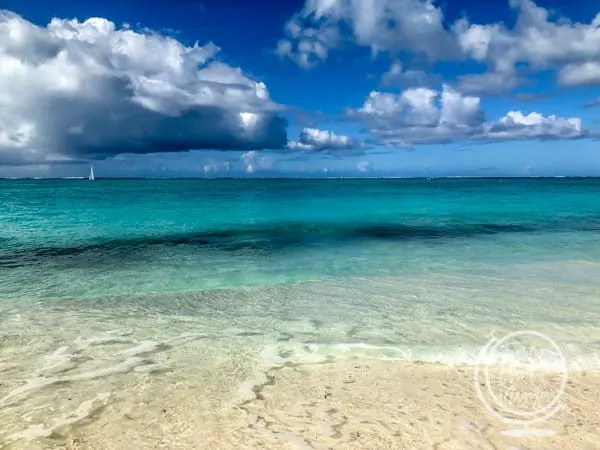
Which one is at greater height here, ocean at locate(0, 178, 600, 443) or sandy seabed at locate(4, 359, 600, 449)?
sandy seabed at locate(4, 359, 600, 449)

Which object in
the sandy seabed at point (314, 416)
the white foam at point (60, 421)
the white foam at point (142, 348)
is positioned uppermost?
the white foam at point (60, 421)

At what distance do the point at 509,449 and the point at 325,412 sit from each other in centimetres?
199

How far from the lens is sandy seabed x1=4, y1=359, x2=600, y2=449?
4660 mm

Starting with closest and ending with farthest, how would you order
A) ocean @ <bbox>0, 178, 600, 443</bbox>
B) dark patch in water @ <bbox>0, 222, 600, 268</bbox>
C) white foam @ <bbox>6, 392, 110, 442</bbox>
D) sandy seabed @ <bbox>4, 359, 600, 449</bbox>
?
Answer: sandy seabed @ <bbox>4, 359, 600, 449</bbox>
white foam @ <bbox>6, 392, 110, 442</bbox>
ocean @ <bbox>0, 178, 600, 443</bbox>
dark patch in water @ <bbox>0, 222, 600, 268</bbox>

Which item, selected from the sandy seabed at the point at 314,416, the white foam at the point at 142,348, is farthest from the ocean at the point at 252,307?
the sandy seabed at the point at 314,416

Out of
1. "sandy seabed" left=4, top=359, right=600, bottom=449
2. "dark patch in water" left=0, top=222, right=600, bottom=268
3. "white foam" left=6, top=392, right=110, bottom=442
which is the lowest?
"dark patch in water" left=0, top=222, right=600, bottom=268

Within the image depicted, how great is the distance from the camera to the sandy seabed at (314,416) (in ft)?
15.3

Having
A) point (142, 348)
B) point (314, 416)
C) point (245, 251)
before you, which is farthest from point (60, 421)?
point (245, 251)

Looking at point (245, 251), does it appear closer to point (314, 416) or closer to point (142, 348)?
point (142, 348)

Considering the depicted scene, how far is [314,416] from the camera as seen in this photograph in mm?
5141

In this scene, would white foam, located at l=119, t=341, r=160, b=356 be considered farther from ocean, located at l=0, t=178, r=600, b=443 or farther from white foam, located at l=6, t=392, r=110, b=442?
white foam, located at l=6, t=392, r=110, b=442

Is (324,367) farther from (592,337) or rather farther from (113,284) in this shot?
(113,284)

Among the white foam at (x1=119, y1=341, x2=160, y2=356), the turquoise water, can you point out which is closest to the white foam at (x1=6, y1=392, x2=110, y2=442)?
the white foam at (x1=119, y1=341, x2=160, y2=356)

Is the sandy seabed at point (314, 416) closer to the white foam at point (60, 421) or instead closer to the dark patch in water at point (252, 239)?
the white foam at point (60, 421)
